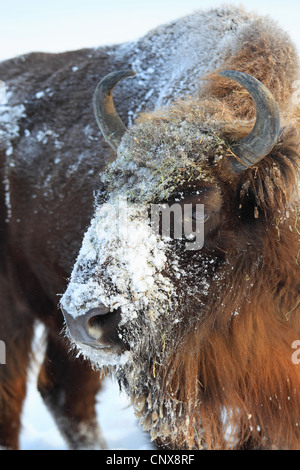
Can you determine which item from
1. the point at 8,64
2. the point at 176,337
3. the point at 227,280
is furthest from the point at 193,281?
the point at 8,64

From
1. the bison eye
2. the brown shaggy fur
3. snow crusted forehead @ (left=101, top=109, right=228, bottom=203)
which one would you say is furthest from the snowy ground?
the bison eye

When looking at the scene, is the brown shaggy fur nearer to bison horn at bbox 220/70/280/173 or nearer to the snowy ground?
bison horn at bbox 220/70/280/173

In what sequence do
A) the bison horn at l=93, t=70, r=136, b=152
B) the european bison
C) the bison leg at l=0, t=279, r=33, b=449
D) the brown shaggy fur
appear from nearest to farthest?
the european bison → the brown shaggy fur → the bison horn at l=93, t=70, r=136, b=152 → the bison leg at l=0, t=279, r=33, b=449

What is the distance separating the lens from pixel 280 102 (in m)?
3.15

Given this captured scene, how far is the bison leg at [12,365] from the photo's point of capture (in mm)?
4977

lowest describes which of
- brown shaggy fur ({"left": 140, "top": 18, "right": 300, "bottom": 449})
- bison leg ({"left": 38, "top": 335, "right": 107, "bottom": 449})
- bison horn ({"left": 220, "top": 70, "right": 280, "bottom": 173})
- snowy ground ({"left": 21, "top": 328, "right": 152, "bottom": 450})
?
snowy ground ({"left": 21, "top": 328, "right": 152, "bottom": 450})

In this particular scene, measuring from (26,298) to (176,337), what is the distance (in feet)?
8.56

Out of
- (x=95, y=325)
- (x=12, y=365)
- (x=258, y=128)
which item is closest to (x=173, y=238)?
(x=95, y=325)

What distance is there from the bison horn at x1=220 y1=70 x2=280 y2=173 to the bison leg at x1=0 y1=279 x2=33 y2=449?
10.9ft

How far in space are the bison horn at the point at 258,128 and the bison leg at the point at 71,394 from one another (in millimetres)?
3137

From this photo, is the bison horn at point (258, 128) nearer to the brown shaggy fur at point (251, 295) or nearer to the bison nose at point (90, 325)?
the brown shaggy fur at point (251, 295)

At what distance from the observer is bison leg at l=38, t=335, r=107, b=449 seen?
510cm

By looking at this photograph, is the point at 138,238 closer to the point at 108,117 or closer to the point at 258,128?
the point at 258,128

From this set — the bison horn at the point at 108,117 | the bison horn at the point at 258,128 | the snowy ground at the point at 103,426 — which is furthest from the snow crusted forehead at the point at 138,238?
the snowy ground at the point at 103,426
